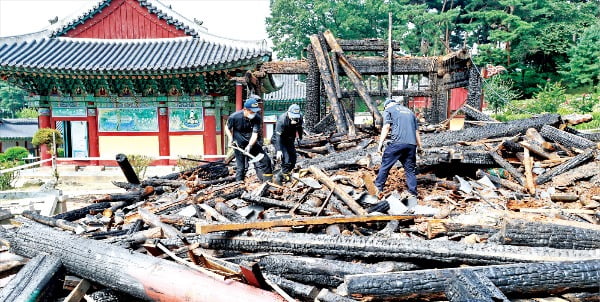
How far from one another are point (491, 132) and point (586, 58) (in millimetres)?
30140

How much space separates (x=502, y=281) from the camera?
3102 millimetres

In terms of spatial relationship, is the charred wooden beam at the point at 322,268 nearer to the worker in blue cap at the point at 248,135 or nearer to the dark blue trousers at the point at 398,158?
the dark blue trousers at the point at 398,158

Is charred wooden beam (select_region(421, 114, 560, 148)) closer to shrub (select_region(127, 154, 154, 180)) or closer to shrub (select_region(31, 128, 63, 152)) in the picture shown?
shrub (select_region(127, 154, 154, 180))

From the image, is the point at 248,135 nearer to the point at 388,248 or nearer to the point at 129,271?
the point at 129,271

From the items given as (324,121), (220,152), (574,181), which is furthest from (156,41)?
(574,181)

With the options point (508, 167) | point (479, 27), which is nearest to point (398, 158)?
point (508, 167)

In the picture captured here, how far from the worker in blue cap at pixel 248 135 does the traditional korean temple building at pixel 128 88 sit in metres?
6.72

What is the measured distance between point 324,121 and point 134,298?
8.84 m

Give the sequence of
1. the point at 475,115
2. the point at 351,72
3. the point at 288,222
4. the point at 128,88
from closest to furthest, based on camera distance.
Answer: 1. the point at 288,222
2. the point at 475,115
3. the point at 351,72
4. the point at 128,88

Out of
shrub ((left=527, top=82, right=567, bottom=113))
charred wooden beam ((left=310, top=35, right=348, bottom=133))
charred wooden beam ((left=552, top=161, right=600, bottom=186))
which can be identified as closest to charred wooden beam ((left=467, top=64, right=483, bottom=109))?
charred wooden beam ((left=310, top=35, right=348, bottom=133))

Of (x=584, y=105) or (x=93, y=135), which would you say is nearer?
(x=93, y=135)

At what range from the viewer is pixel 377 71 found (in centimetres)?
1239

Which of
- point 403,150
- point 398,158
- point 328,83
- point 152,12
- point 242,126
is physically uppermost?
point 152,12

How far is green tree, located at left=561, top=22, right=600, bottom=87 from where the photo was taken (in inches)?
1246
